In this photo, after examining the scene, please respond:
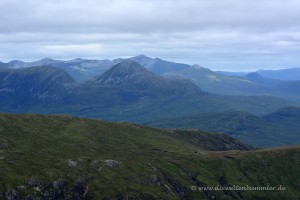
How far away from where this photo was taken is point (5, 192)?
652 feet

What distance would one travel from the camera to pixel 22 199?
200 meters

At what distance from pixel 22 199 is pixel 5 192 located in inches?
330
